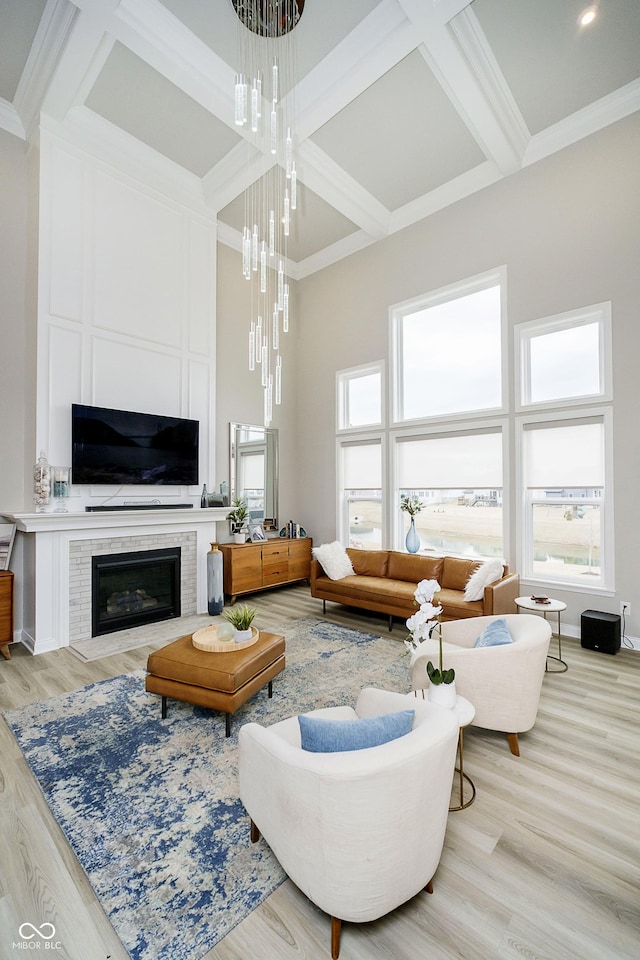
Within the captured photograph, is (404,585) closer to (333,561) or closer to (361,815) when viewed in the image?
(333,561)

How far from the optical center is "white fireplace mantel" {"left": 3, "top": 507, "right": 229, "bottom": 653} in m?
3.85

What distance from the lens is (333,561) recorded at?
513 centimetres

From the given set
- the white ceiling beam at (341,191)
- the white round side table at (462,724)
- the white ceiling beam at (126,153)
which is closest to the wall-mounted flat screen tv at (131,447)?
the white ceiling beam at (126,153)

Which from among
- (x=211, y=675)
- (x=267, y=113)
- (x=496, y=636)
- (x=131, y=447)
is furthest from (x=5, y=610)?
(x=267, y=113)

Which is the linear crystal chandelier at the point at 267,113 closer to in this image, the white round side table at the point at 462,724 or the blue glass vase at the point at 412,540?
the blue glass vase at the point at 412,540

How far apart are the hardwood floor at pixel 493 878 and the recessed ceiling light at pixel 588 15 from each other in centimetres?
512

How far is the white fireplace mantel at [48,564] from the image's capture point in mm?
3846

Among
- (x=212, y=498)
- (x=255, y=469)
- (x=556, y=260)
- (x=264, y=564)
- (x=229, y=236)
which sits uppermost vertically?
(x=229, y=236)

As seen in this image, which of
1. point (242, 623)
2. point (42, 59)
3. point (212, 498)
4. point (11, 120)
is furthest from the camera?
point (212, 498)

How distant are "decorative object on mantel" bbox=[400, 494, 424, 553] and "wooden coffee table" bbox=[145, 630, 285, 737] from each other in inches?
111

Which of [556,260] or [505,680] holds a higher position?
[556,260]

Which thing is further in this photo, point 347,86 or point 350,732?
point 347,86

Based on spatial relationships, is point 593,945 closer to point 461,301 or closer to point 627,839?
point 627,839

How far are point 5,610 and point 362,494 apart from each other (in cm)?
432
